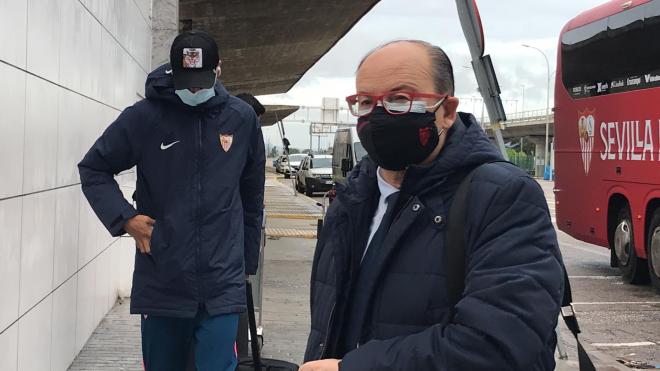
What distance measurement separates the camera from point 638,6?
31.2ft

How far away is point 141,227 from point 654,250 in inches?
318

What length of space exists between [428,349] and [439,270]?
0.19 m

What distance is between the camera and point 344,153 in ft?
76.2

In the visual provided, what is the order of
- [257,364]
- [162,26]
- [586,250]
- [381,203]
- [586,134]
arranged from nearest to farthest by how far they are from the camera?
[381,203] < [257,364] < [162,26] < [586,134] < [586,250]

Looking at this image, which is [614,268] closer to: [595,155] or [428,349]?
[595,155]

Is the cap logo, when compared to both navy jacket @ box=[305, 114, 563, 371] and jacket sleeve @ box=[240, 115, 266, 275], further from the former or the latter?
A: navy jacket @ box=[305, 114, 563, 371]

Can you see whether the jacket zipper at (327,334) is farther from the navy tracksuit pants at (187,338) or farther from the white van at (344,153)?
the white van at (344,153)

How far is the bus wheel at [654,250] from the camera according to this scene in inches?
365

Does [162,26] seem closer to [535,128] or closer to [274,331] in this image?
[274,331]

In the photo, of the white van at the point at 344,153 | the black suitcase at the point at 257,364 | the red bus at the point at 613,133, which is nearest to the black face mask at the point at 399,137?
the black suitcase at the point at 257,364

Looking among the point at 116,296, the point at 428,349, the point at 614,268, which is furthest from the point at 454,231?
the point at 614,268

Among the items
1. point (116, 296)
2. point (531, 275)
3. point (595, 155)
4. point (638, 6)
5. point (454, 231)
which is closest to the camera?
point (531, 275)

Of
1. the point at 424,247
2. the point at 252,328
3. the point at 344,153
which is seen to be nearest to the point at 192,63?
the point at 252,328

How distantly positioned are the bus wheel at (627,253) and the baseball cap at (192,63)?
8.25 metres
